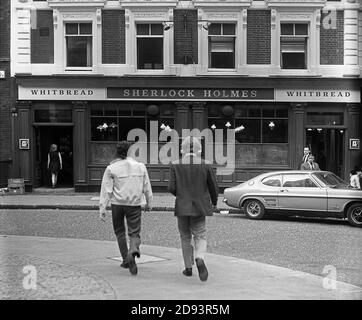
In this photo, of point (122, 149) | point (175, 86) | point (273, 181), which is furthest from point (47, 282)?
point (175, 86)

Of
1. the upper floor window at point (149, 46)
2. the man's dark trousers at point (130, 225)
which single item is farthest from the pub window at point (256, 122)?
the man's dark trousers at point (130, 225)

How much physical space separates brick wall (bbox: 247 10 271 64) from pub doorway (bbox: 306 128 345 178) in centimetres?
329

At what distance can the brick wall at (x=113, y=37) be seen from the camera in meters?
21.9

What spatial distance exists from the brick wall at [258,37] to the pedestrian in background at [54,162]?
802cm

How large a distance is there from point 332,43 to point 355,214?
9870mm

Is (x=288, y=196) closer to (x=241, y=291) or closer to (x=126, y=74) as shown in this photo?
(x=241, y=291)

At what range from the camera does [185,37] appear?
21906 mm

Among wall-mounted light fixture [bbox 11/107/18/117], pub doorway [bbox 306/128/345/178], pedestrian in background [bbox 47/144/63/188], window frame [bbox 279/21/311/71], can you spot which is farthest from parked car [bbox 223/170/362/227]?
wall-mounted light fixture [bbox 11/107/18/117]

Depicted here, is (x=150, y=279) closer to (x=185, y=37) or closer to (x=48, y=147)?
(x=185, y=37)

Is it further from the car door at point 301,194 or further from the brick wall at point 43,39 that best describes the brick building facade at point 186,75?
the car door at point 301,194

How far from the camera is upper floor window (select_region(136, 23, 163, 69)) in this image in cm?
2206

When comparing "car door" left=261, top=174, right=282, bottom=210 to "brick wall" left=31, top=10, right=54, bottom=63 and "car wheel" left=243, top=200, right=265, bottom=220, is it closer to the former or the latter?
"car wheel" left=243, top=200, right=265, bottom=220
